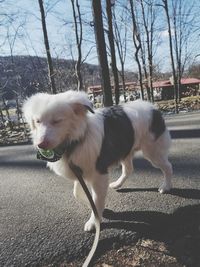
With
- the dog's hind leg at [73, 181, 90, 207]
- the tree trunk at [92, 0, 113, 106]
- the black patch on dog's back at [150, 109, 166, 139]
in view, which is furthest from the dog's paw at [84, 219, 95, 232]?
the tree trunk at [92, 0, 113, 106]

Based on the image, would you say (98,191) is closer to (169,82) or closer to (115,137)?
(115,137)

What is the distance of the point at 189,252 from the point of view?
2.79 m

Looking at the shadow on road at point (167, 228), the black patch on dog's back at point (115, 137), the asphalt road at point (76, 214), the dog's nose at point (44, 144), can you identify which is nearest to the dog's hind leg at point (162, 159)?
the asphalt road at point (76, 214)

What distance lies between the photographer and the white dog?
300 cm

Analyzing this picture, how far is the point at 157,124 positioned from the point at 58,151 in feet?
4.97

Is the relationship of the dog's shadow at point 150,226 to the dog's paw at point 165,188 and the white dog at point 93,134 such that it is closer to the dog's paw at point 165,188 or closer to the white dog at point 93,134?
the white dog at point 93,134

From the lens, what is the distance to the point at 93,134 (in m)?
3.36

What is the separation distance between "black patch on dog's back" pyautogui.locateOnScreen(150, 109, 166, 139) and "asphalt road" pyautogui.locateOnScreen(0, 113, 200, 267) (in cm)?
76

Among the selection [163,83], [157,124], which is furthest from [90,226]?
[163,83]

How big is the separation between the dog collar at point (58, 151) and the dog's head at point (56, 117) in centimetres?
7

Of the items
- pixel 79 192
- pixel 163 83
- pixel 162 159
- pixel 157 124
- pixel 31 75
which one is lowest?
pixel 163 83

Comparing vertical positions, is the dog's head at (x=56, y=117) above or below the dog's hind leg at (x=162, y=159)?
above

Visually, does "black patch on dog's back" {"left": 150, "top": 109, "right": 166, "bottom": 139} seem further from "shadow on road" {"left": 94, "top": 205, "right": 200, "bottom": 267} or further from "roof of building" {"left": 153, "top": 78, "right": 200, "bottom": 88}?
"roof of building" {"left": 153, "top": 78, "right": 200, "bottom": 88}

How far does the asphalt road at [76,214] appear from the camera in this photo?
3127mm
